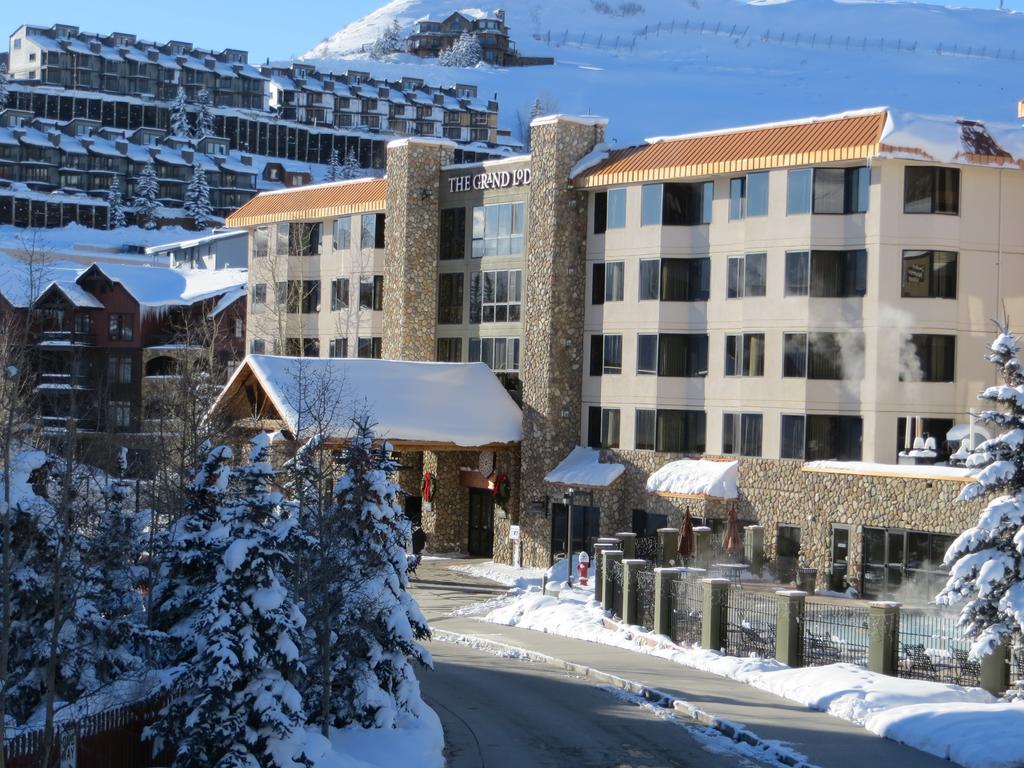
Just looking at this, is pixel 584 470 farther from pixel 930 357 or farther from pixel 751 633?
pixel 751 633

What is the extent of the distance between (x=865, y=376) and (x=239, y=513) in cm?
2739

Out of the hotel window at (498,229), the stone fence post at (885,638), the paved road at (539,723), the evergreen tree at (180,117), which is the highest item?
the evergreen tree at (180,117)

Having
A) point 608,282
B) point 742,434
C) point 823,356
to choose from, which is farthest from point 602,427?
point 823,356

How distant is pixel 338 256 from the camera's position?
6153 centimetres

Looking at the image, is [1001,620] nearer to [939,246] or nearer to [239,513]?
[239,513]

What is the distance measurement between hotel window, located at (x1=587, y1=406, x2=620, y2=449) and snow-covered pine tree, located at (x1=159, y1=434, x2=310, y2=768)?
3087 centimetres

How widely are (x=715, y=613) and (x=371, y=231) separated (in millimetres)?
32063

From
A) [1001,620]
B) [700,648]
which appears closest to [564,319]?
[700,648]

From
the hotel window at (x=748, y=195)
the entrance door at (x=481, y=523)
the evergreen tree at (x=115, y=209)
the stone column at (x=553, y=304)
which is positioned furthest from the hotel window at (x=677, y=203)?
the evergreen tree at (x=115, y=209)

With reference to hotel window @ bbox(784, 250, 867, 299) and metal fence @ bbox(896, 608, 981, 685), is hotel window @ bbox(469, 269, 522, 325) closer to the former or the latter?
hotel window @ bbox(784, 250, 867, 299)

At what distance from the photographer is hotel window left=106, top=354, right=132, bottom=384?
81.4 meters

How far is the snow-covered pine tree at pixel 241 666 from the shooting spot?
18.3 meters

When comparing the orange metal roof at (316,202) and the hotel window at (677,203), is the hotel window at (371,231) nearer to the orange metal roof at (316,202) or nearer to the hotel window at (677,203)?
the orange metal roof at (316,202)

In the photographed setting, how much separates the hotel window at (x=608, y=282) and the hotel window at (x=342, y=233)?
14623 mm
